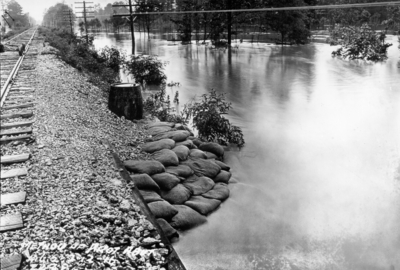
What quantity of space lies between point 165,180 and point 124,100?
3370 mm

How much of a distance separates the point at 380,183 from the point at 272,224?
2.93 m

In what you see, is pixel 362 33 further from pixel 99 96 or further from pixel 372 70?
pixel 99 96

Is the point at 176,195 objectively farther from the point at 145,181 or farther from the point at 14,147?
the point at 14,147

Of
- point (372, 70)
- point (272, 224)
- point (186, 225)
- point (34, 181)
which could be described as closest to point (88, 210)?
point (34, 181)

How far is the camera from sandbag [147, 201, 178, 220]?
521 centimetres

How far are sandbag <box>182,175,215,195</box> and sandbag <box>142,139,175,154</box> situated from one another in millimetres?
924

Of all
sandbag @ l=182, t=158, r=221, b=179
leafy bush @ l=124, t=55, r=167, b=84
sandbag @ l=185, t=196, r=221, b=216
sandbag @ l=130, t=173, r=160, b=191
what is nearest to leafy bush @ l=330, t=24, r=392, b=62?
leafy bush @ l=124, t=55, r=167, b=84

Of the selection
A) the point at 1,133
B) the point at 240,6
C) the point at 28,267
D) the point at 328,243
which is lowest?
the point at 328,243

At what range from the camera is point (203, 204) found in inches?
235

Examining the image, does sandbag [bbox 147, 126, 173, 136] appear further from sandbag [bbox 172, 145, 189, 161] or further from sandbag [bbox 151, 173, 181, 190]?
sandbag [bbox 151, 173, 181, 190]

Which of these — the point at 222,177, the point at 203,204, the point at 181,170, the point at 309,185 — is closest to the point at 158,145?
the point at 181,170

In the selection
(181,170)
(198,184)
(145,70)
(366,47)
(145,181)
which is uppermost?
(366,47)

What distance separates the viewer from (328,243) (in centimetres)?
530

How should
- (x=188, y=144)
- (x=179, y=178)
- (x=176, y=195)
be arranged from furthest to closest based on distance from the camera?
(x=188, y=144) < (x=179, y=178) < (x=176, y=195)
